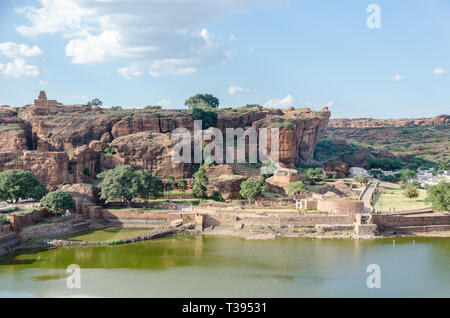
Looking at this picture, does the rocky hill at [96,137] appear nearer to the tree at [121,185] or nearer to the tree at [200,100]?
the tree at [121,185]

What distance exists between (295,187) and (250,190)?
18.1ft

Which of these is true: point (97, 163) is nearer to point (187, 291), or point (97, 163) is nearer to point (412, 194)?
point (187, 291)

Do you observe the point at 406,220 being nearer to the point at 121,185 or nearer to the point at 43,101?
the point at 121,185

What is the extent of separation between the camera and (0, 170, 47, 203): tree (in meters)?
34.6

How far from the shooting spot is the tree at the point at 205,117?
55.7 m

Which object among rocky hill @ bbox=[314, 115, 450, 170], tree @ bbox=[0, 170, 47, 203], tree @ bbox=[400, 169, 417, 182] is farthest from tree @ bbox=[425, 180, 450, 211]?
tree @ bbox=[0, 170, 47, 203]

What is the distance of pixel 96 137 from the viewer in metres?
50.7

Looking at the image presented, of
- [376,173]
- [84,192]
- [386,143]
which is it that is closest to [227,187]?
[84,192]

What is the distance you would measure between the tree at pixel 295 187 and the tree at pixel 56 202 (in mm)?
20254

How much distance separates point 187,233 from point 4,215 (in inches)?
514

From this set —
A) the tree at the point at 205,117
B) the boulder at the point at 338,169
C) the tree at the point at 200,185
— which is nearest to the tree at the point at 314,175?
the boulder at the point at 338,169

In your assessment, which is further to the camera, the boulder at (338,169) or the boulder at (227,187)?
the boulder at (338,169)

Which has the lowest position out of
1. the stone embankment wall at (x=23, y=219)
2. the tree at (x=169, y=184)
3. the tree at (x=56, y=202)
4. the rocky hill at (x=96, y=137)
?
the stone embankment wall at (x=23, y=219)
